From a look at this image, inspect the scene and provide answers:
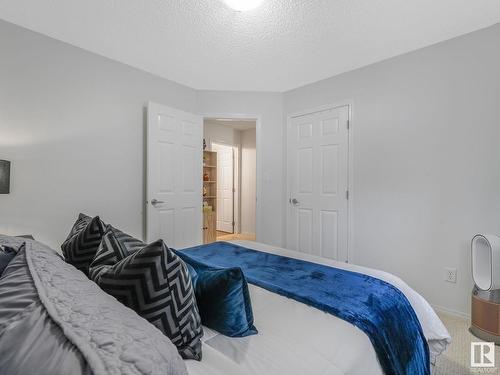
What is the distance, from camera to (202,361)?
2.65 feet

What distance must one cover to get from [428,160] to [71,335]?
9.56 feet

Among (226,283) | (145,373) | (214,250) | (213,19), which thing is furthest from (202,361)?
(213,19)

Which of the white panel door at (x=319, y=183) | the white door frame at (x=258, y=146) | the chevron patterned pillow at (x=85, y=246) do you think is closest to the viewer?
the chevron patterned pillow at (x=85, y=246)

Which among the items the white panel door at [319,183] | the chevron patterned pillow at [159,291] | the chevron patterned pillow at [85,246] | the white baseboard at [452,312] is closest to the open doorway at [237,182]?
the white panel door at [319,183]

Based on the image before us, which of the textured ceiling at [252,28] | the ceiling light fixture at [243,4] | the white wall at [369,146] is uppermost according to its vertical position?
the textured ceiling at [252,28]

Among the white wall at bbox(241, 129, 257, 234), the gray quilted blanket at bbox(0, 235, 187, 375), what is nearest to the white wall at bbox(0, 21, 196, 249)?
the gray quilted blanket at bbox(0, 235, 187, 375)

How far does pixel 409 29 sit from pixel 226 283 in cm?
253

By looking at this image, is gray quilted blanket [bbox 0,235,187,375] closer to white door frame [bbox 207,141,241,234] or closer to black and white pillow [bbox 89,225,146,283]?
black and white pillow [bbox 89,225,146,283]

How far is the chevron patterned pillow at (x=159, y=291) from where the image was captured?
30.5 inches

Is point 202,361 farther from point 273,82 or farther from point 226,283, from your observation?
point 273,82

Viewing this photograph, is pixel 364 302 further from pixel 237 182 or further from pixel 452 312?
pixel 237 182

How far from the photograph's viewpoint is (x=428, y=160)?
2.54 metres

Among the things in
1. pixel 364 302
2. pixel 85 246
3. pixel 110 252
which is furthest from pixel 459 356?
pixel 85 246

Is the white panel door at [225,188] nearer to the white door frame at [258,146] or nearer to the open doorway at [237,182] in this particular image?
the open doorway at [237,182]
